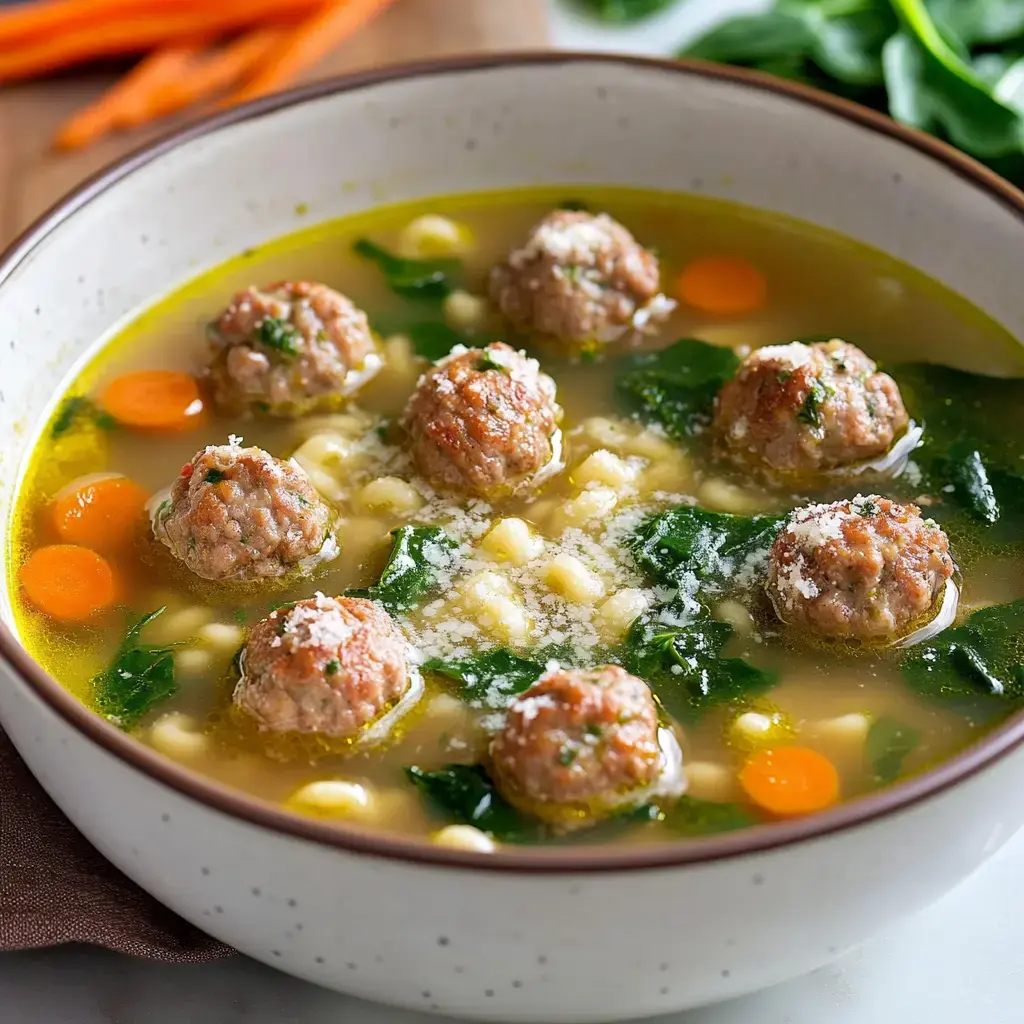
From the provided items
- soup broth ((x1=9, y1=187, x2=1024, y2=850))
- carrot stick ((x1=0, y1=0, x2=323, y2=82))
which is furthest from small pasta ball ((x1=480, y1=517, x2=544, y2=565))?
carrot stick ((x1=0, y1=0, x2=323, y2=82))

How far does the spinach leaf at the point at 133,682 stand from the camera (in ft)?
11.2

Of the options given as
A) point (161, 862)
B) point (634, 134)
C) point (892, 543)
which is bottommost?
point (161, 862)

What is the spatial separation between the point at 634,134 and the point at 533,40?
117 cm

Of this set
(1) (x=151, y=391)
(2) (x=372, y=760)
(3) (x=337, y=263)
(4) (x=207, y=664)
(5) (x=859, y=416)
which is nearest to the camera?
(2) (x=372, y=760)

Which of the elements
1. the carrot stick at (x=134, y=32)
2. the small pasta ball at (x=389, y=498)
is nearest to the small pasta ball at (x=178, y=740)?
the small pasta ball at (x=389, y=498)

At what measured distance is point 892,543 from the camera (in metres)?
3.46

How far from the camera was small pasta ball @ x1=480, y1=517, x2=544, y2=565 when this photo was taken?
3.72 meters

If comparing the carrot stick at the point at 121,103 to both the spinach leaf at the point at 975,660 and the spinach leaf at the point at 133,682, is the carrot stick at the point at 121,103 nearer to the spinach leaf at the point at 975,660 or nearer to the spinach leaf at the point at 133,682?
the spinach leaf at the point at 133,682

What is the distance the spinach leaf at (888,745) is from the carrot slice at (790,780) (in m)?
0.09

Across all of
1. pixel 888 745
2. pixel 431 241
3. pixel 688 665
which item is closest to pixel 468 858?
pixel 688 665

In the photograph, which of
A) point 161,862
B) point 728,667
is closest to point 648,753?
point 728,667

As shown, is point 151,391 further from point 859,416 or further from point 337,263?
point 859,416

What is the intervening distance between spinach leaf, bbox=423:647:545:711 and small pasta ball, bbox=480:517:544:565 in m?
0.30

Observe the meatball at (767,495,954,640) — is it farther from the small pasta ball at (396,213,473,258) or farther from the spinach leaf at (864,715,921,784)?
the small pasta ball at (396,213,473,258)
